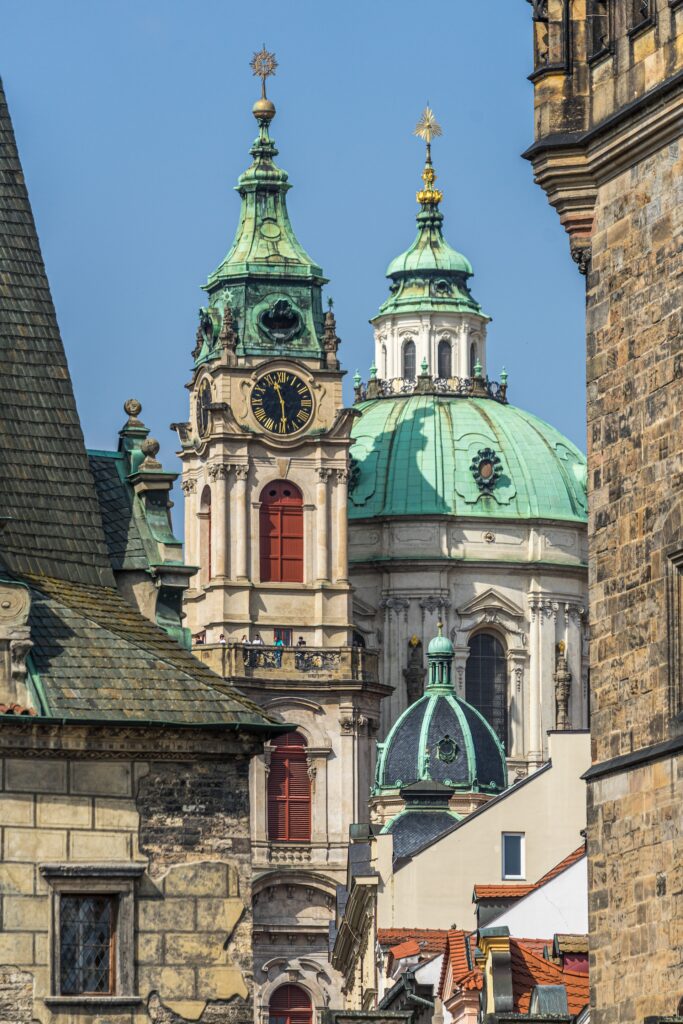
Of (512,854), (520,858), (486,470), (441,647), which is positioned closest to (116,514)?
(520,858)

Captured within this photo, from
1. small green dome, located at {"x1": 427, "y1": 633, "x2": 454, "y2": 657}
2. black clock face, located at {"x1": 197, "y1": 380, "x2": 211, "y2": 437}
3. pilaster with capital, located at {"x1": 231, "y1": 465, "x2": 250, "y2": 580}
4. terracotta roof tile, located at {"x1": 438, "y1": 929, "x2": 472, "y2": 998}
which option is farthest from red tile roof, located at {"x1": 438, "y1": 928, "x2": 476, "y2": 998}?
black clock face, located at {"x1": 197, "y1": 380, "x2": 211, "y2": 437}

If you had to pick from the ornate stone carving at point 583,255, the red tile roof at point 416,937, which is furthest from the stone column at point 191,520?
the ornate stone carving at point 583,255

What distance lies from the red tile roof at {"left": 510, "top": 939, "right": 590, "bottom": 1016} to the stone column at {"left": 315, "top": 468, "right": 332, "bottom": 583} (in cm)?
8074

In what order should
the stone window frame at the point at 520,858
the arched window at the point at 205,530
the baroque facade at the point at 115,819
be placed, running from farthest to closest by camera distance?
the arched window at the point at 205,530
the stone window frame at the point at 520,858
the baroque facade at the point at 115,819

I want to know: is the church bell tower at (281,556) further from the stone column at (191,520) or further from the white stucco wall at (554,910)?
the white stucco wall at (554,910)

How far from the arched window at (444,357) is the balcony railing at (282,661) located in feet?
84.1

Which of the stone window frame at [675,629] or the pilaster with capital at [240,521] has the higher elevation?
the pilaster with capital at [240,521]

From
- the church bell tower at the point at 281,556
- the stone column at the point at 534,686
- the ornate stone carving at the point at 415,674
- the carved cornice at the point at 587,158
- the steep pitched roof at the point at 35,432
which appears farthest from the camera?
the stone column at the point at 534,686

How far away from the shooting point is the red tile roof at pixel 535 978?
159 feet

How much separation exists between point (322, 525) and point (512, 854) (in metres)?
48.0

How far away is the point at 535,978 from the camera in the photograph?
50.7m

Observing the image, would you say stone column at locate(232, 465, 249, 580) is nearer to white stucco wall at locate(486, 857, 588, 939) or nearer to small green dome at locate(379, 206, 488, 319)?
small green dome at locate(379, 206, 488, 319)

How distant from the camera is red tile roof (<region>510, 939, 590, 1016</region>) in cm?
4850

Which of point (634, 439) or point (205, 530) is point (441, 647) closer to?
point (205, 530)
